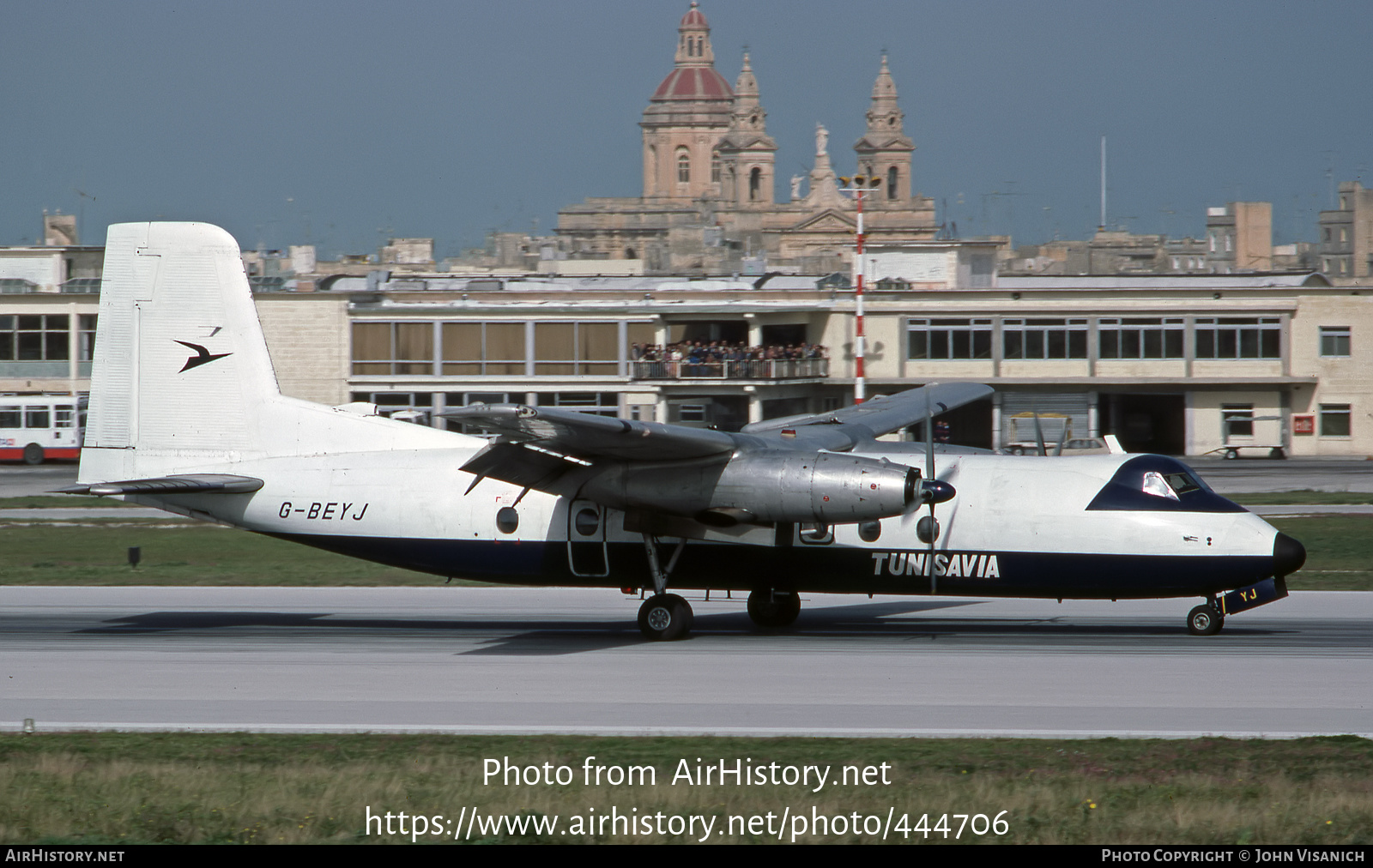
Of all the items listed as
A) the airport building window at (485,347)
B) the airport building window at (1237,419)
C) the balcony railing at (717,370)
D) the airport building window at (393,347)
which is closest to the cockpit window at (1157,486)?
the balcony railing at (717,370)

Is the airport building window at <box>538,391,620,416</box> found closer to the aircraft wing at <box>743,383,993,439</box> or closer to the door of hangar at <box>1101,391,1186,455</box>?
the door of hangar at <box>1101,391,1186,455</box>

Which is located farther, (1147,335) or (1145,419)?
(1145,419)

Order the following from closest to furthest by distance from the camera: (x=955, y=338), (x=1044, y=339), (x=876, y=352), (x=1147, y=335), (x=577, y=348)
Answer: (x=1147, y=335) < (x=577, y=348) < (x=1044, y=339) < (x=955, y=338) < (x=876, y=352)

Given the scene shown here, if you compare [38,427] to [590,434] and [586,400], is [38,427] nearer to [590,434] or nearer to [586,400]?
[586,400]

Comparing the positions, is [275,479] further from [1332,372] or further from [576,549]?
[1332,372]

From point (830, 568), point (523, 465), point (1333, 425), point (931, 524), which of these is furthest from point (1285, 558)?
point (1333, 425)

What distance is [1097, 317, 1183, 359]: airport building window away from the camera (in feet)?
235

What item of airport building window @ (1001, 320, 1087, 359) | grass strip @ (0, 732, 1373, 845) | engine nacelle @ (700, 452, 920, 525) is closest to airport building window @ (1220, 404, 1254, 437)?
airport building window @ (1001, 320, 1087, 359)

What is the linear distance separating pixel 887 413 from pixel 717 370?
43.8 meters

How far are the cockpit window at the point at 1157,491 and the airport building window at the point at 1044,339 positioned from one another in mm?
52598

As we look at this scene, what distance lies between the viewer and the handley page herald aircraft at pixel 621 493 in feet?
65.2

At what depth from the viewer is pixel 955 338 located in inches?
2864

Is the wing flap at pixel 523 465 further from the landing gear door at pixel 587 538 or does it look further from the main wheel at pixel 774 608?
the main wheel at pixel 774 608

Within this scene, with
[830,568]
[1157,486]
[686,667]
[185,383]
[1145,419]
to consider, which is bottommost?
[686,667]
